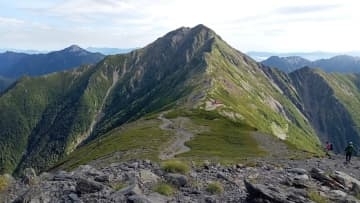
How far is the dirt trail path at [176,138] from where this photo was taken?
114062 millimetres

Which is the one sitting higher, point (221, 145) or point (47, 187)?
point (47, 187)

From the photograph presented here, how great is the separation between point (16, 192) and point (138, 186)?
26.4ft

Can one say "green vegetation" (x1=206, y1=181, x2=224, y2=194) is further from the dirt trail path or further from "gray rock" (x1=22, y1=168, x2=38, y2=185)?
the dirt trail path

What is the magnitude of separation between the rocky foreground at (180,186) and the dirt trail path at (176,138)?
68.4m

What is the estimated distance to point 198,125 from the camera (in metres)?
186

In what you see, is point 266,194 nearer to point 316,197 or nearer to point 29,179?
point 316,197

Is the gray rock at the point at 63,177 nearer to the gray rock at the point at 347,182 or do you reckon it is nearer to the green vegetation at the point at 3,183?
the green vegetation at the point at 3,183

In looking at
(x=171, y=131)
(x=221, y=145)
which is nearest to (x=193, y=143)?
(x=221, y=145)

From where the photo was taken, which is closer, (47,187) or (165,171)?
(47,187)

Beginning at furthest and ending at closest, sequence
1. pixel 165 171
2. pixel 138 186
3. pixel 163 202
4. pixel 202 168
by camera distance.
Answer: pixel 202 168 → pixel 165 171 → pixel 138 186 → pixel 163 202

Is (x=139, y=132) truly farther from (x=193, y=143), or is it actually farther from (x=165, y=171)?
(x=165, y=171)

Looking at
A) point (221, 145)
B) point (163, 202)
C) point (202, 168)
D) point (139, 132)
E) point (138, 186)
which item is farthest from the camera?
point (139, 132)

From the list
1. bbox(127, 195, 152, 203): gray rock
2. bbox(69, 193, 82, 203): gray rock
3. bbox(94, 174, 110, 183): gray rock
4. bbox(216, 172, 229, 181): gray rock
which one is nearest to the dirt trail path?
bbox(216, 172, 229, 181): gray rock

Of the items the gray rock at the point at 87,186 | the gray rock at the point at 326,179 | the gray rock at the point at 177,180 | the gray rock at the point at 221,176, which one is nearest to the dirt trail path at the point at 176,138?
the gray rock at the point at 221,176
